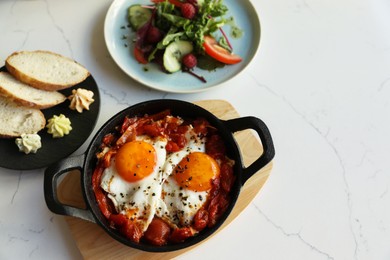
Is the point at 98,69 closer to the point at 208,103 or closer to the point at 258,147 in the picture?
the point at 208,103

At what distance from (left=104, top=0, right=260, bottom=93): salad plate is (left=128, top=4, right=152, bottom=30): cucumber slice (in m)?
0.04

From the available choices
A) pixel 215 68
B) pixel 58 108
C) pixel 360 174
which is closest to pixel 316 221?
pixel 360 174

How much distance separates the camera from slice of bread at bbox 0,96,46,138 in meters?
2.35

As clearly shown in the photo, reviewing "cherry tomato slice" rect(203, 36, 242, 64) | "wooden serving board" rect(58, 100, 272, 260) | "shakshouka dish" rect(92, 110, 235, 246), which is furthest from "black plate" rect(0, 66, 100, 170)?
"cherry tomato slice" rect(203, 36, 242, 64)

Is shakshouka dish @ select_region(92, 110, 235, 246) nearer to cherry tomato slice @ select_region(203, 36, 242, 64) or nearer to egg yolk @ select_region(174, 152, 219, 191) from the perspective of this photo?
egg yolk @ select_region(174, 152, 219, 191)

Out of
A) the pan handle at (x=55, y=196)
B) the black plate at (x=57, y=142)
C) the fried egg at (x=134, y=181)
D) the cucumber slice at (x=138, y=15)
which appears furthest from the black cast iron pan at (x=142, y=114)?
the cucumber slice at (x=138, y=15)

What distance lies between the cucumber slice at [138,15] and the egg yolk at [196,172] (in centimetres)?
116

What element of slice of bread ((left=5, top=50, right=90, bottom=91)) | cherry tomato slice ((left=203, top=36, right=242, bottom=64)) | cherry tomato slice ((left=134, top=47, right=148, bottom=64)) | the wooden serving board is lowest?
the wooden serving board

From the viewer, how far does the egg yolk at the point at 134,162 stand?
2.08m

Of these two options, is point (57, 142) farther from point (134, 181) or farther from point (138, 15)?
point (138, 15)

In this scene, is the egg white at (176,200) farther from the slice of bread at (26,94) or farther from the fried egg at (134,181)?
the slice of bread at (26,94)

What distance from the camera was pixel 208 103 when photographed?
8.31 ft

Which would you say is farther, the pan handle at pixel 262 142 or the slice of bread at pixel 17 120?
the slice of bread at pixel 17 120

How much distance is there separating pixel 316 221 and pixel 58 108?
5.31 ft
